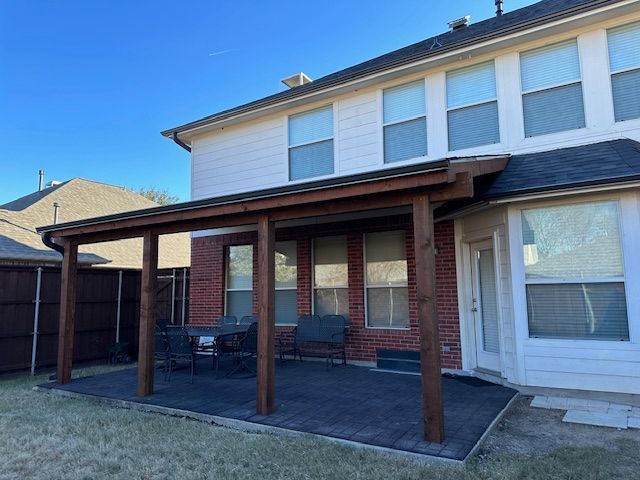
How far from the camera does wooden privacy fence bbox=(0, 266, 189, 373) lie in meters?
7.81

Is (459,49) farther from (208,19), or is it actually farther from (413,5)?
(208,19)

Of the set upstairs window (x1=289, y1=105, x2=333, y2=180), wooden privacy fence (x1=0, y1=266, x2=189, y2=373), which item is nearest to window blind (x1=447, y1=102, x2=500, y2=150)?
upstairs window (x1=289, y1=105, x2=333, y2=180)

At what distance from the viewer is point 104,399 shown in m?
5.82

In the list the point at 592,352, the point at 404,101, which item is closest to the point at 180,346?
the point at 404,101

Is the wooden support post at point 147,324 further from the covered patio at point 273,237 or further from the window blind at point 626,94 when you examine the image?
the window blind at point 626,94

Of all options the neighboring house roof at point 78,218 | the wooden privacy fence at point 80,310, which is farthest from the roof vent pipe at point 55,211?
the wooden privacy fence at point 80,310

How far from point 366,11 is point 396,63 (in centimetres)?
523

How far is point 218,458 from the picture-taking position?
149 inches

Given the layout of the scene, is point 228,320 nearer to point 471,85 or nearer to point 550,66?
point 471,85

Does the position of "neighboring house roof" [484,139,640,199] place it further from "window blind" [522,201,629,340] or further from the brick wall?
the brick wall

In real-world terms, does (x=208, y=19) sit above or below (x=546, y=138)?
above

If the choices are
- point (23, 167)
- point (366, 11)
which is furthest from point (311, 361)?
point (23, 167)

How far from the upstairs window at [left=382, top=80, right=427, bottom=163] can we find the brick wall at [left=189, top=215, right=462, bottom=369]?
1171mm

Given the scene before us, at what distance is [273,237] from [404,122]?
367cm
